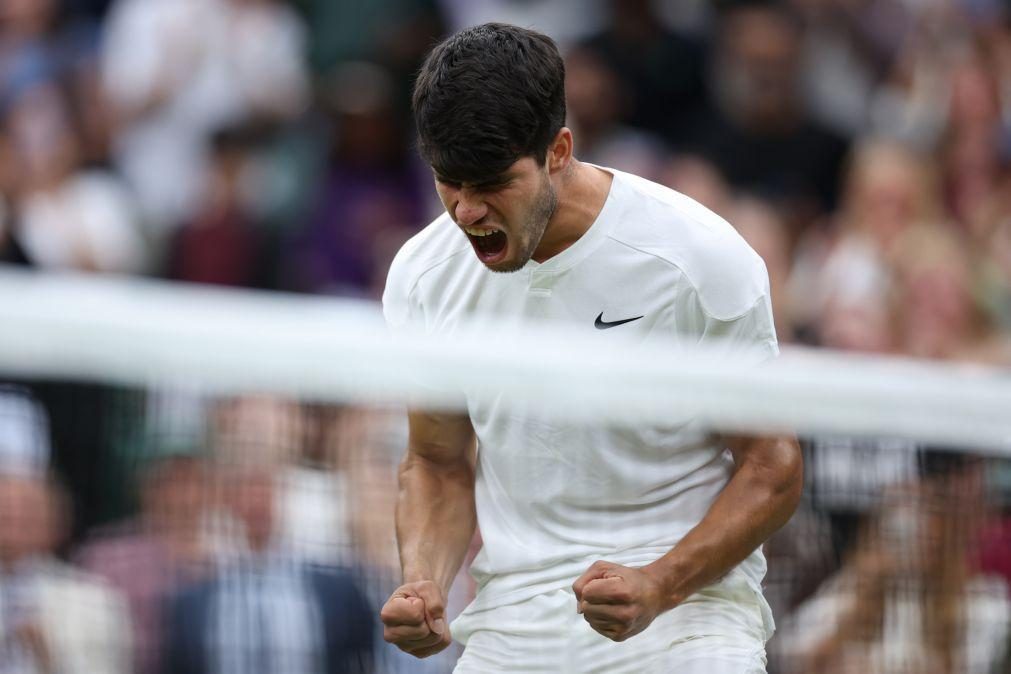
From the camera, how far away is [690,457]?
396 cm

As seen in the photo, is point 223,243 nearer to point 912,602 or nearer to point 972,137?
point 972,137

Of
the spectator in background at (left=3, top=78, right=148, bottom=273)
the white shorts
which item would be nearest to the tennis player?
the white shorts

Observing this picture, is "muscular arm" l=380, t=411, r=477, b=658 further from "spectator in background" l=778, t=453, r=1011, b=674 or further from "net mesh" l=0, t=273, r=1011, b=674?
"spectator in background" l=778, t=453, r=1011, b=674

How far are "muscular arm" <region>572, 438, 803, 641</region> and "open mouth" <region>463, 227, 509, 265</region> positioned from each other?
2.41 feet

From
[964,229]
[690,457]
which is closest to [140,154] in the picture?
[964,229]

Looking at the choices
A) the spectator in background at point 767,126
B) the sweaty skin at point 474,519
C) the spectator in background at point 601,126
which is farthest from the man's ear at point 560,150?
the spectator in background at point 767,126

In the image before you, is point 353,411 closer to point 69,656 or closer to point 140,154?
point 69,656

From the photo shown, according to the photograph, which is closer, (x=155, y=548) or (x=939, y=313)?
(x=155, y=548)

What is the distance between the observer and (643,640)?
3836mm

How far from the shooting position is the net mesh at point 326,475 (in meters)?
3.89

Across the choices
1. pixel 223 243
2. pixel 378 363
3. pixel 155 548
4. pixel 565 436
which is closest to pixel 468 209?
pixel 378 363

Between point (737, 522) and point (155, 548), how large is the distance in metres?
1.46

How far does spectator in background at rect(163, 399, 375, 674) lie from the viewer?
13.3 ft

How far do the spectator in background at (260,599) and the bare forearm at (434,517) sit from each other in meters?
0.33
